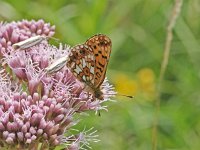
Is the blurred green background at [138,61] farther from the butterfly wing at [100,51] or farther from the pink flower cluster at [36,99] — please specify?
the butterfly wing at [100,51]

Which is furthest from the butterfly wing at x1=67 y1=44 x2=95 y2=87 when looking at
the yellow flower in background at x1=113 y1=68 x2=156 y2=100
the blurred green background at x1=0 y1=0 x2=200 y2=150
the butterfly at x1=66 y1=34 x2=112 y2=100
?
the yellow flower in background at x1=113 y1=68 x2=156 y2=100

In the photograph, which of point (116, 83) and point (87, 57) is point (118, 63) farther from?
point (87, 57)

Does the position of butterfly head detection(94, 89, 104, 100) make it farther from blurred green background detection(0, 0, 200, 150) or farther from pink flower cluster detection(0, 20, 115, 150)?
blurred green background detection(0, 0, 200, 150)

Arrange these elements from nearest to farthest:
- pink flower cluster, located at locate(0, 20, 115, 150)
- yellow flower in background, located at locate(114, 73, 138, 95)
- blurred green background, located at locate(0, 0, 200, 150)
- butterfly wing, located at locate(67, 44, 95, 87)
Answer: pink flower cluster, located at locate(0, 20, 115, 150)
butterfly wing, located at locate(67, 44, 95, 87)
blurred green background, located at locate(0, 0, 200, 150)
yellow flower in background, located at locate(114, 73, 138, 95)

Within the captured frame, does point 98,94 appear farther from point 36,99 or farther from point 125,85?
point 125,85

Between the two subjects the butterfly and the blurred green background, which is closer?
the butterfly

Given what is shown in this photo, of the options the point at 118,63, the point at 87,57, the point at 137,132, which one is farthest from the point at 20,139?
the point at 118,63
